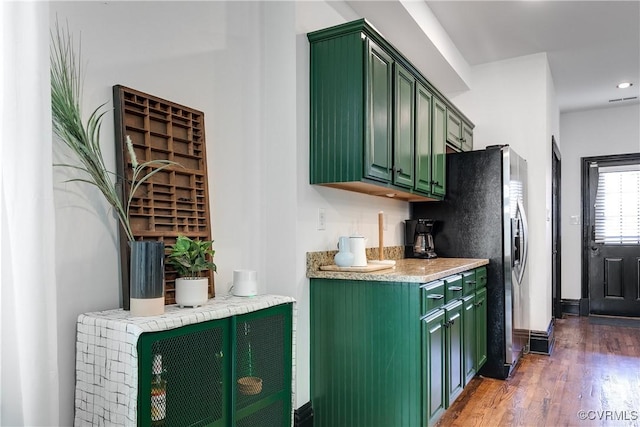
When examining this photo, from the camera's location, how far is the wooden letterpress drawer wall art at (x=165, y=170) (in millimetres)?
1674

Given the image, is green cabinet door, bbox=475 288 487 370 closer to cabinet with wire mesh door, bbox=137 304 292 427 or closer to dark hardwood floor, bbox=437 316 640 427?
dark hardwood floor, bbox=437 316 640 427

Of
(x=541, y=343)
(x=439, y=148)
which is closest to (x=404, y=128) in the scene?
(x=439, y=148)

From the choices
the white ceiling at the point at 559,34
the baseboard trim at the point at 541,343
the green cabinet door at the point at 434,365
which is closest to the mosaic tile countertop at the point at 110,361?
the green cabinet door at the point at 434,365

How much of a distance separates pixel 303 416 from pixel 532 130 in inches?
136

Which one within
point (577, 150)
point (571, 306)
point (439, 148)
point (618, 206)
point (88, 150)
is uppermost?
point (577, 150)

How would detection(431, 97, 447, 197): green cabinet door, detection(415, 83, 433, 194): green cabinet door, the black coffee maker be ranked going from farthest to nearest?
the black coffee maker < detection(431, 97, 447, 197): green cabinet door < detection(415, 83, 433, 194): green cabinet door

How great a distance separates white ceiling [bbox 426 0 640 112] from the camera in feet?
11.2

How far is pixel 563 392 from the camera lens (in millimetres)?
3049

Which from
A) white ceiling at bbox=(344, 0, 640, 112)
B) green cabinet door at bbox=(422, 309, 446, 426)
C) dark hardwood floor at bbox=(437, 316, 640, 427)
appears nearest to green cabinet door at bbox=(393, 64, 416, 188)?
white ceiling at bbox=(344, 0, 640, 112)

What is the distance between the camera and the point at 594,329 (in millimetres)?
5074

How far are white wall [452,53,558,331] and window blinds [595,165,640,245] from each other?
6.49 ft

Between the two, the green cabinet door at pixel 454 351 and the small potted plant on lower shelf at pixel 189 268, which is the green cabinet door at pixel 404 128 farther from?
the small potted plant on lower shelf at pixel 189 268

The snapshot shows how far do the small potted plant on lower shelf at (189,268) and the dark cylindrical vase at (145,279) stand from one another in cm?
17

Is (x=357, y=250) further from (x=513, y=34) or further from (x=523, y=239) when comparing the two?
(x=513, y=34)
